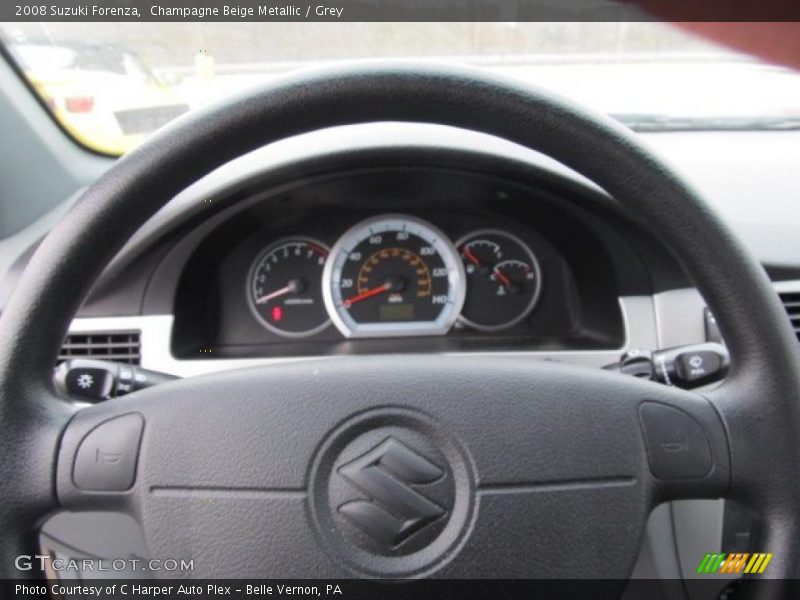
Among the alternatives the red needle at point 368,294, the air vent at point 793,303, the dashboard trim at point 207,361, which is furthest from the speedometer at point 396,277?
the air vent at point 793,303

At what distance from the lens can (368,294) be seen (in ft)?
6.69

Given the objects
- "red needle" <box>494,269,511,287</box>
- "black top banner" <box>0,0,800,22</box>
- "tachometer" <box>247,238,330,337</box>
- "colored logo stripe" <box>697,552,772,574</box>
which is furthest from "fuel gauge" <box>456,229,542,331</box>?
"colored logo stripe" <box>697,552,772,574</box>

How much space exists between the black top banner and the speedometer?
0.46m

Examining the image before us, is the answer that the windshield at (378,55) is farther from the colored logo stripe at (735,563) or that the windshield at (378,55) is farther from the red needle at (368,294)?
the colored logo stripe at (735,563)

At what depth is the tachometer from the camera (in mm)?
2021

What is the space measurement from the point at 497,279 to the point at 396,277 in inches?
9.3

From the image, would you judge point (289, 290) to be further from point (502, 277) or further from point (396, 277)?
point (502, 277)

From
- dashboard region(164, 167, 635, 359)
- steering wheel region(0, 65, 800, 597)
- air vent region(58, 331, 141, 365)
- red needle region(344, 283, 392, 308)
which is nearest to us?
A: steering wheel region(0, 65, 800, 597)

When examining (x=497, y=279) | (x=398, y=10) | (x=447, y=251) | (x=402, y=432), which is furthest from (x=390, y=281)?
(x=402, y=432)

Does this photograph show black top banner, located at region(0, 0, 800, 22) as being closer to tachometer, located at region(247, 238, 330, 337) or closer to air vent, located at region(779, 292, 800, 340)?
tachometer, located at region(247, 238, 330, 337)

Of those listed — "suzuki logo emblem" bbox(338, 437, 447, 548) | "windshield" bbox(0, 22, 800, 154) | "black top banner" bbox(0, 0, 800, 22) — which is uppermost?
"black top banner" bbox(0, 0, 800, 22)

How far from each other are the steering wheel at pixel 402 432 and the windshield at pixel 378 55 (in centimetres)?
87

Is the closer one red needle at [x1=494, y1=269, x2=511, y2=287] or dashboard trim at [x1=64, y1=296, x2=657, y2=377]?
dashboard trim at [x1=64, y1=296, x2=657, y2=377]

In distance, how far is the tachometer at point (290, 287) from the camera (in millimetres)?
2021
